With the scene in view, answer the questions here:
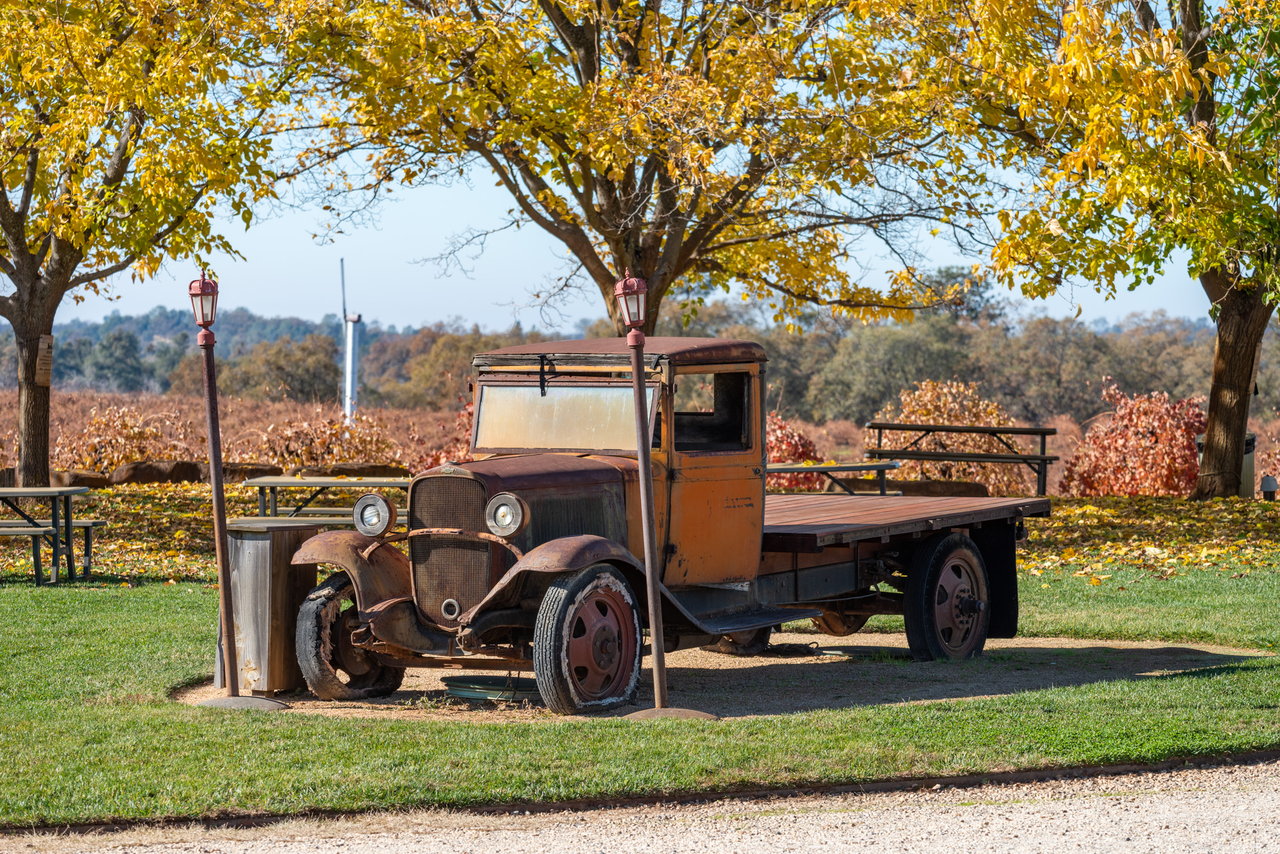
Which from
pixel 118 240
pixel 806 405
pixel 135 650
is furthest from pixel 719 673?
pixel 806 405

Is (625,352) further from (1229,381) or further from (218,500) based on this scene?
(1229,381)


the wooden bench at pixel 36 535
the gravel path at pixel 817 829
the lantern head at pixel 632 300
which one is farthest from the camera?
the wooden bench at pixel 36 535

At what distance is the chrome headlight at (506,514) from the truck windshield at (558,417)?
34.7 inches

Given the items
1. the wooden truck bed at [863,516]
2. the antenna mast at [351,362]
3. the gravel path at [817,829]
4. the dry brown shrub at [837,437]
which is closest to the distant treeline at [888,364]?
the dry brown shrub at [837,437]

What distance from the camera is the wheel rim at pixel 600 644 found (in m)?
7.54

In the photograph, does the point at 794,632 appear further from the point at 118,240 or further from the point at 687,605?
the point at 118,240

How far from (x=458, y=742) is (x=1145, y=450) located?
1758cm

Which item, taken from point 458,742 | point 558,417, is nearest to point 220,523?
point 558,417

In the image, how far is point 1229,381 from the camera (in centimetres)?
1933

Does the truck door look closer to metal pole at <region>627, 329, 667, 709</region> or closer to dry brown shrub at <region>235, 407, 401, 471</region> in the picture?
metal pole at <region>627, 329, 667, 709</region>

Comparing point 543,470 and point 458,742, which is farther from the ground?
point 543,470

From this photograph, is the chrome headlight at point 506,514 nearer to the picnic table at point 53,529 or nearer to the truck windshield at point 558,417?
the truck windshield at point 558,417

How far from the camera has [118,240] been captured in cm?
1572

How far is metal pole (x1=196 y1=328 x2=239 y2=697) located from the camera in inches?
306
